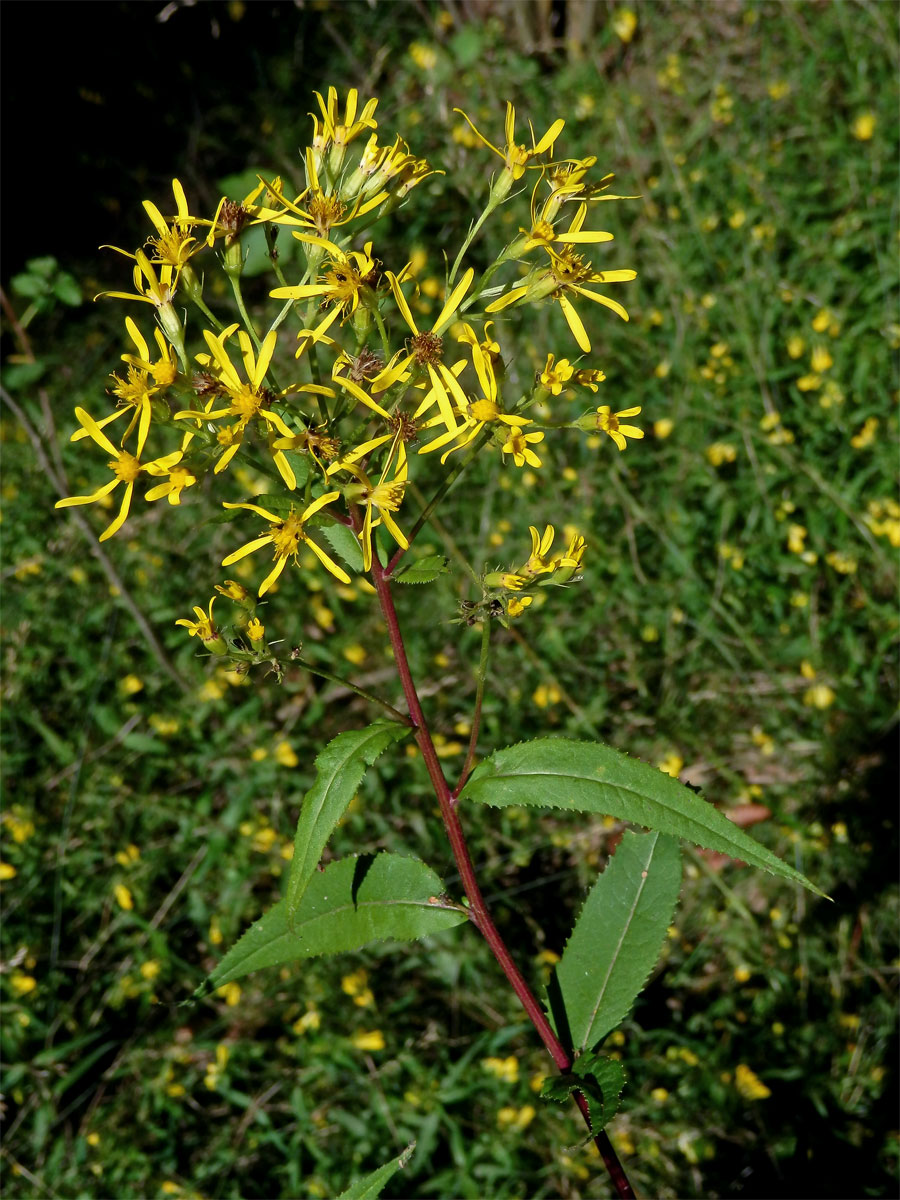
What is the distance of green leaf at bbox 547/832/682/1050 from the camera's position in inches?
81.7

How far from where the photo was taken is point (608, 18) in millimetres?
6359

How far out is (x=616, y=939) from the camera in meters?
2.15

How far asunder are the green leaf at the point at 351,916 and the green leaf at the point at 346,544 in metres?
0.57

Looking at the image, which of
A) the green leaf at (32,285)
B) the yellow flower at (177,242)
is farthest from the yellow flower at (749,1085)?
the green leaf at (32,285)

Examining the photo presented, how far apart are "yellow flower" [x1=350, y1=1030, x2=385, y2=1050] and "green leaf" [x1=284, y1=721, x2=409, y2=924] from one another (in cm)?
194

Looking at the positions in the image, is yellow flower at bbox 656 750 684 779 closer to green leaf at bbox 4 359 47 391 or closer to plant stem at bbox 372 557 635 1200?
plant stem at bbox 372 557 635 1200

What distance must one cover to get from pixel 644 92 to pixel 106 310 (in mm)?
3401

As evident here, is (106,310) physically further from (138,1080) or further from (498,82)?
(138,1080)

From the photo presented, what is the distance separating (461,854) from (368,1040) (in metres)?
1.94

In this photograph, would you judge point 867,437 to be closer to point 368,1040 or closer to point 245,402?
point 368,1040

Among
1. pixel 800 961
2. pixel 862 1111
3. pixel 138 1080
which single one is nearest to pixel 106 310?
pixel 138 1080

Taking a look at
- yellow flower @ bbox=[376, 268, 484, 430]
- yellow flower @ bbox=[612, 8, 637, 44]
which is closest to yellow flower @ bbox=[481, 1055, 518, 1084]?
yellow flower @ bbox=[376, 268, 484, 430]

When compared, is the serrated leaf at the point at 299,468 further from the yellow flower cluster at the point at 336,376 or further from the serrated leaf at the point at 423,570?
the serrated leaf at the point at 423,570

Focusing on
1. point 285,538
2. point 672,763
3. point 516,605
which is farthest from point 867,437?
point 285,538
